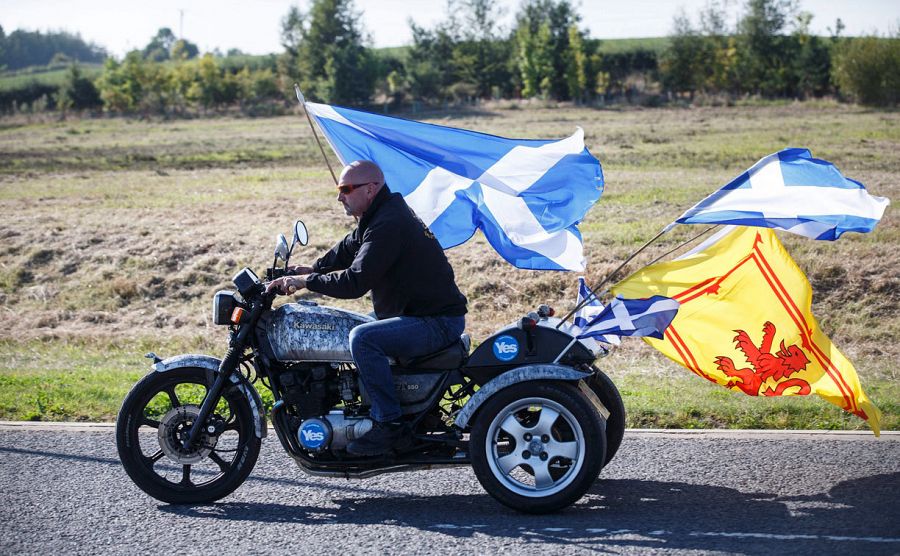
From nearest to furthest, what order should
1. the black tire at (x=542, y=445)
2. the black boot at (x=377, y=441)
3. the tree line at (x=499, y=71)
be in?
1. the black tire at (x=542, y=445)
2. the black boot at (x=377, y=441)
3. the tree line at (x=499, y=71)

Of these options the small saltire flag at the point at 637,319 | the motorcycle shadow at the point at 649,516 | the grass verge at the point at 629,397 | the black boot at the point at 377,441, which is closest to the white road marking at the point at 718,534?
the motorcycle shadow at the point at 649,516

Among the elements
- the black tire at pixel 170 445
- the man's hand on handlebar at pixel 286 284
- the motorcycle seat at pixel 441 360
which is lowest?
the black tire at pixel 170 445

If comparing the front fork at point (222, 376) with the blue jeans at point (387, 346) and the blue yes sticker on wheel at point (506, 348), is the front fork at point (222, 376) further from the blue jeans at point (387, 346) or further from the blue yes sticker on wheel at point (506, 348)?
the blue yes sticker on wheel at point (506, 348)

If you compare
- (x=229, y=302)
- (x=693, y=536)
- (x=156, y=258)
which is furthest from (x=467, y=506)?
(x=156, y=258)

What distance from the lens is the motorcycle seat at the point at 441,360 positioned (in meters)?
6.13

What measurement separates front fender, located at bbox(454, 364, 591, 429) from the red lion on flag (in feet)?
4.19

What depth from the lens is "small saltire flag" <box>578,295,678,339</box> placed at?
19.9 ft

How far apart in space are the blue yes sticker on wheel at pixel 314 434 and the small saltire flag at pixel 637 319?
1681 mm

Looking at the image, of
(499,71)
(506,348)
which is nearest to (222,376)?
(506,348)

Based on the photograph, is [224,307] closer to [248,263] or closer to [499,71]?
[248,263]

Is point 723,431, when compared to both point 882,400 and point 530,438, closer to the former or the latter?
point 882,400

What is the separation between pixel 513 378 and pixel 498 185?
6.59ft

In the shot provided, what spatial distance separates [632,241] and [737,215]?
8.42 m

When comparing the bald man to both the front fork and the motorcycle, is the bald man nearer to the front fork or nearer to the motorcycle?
the motorcycle
